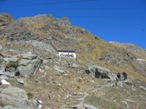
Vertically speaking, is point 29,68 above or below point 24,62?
below

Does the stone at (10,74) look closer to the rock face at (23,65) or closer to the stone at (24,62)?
the rock face at (23,65)

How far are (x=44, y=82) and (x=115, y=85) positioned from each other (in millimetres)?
11715

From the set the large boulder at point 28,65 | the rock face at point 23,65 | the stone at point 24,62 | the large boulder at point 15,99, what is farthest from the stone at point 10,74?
the large boulder at point 15,99

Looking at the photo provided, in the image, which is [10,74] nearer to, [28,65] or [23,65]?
[23,65]

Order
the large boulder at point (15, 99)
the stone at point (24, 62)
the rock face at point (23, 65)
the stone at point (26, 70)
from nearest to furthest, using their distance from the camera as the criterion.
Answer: the large boulder at point (15, 99) → the stone at point (26, 70) → the rock face at point (23, 65) → the stone at point (24, 62)

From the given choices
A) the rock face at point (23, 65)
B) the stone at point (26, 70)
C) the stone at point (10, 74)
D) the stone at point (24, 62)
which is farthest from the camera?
the stone at point (24, 62)

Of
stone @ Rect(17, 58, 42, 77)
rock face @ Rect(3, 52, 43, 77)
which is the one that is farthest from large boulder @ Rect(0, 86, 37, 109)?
stone @ Rect(17, 58, 42, 77)

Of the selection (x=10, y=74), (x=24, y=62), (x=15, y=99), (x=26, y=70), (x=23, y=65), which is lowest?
(x=15, y=99)

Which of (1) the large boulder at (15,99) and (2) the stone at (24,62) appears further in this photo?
(2) the stone at (24,62)

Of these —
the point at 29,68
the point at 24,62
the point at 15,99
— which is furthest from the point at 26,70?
the point at 15,99

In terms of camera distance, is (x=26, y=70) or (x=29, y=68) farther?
(x=29, y=68)

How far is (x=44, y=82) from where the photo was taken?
29.9 meters

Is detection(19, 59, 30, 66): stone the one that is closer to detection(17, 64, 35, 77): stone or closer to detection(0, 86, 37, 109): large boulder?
detection(17, 64, 35, 77): stone

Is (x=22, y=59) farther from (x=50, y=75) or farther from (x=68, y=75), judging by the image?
(x=68, y=75)
